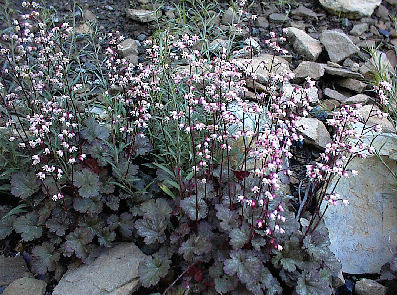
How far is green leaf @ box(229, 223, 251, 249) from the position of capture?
240 centimetres

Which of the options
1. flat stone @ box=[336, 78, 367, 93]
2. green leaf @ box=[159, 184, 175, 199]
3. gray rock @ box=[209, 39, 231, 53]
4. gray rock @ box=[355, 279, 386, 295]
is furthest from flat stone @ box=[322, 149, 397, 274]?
gray rock @ box=[209, 39, 231, 53]

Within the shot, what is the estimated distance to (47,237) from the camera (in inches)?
116

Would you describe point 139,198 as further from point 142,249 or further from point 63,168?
point 63,168

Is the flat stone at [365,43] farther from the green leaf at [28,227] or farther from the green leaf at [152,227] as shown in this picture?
the green leaf at [28,227]

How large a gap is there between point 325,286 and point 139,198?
132 cm

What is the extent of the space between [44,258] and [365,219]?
2232 mm

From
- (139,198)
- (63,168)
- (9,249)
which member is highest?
(63,168)

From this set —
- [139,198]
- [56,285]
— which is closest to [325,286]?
[139,198]

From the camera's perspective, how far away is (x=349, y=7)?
4852mm

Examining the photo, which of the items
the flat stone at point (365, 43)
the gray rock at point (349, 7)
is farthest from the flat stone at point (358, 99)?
the gray rock at point (349, 7)

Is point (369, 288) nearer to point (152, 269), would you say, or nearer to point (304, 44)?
point (152, 269)

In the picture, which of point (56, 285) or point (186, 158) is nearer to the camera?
point (56, 285)

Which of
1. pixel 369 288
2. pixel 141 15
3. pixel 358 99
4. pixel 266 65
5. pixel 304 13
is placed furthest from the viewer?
pixel 304 13

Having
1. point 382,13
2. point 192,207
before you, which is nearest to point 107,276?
point 192,207
